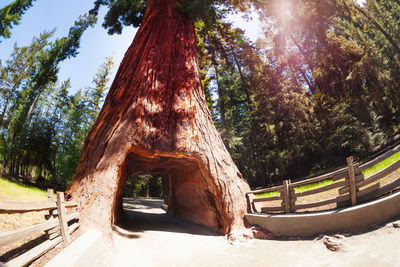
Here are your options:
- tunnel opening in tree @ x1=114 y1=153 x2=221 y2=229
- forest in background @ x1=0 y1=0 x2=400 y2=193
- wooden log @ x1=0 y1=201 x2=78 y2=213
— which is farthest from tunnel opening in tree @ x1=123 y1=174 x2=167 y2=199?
wooden log @ x1=0 y1=201 x2=78 y2=213

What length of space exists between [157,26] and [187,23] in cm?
152

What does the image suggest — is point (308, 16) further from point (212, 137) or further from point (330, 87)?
point (212, 137)

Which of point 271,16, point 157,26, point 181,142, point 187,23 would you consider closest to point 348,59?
point 271,16

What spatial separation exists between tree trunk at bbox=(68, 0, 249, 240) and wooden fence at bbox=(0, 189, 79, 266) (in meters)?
0.97

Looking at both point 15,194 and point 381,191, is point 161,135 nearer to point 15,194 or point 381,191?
point 381,191

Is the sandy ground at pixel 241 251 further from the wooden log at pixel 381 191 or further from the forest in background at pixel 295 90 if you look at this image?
the forest in background at pixel 295 90

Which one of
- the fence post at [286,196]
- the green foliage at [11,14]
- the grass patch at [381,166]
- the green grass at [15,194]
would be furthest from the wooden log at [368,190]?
the green foliage at [11,14]

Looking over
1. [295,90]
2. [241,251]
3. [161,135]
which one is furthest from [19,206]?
[295,90]

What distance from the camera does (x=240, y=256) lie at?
4996 mm

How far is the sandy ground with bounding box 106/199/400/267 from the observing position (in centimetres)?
351

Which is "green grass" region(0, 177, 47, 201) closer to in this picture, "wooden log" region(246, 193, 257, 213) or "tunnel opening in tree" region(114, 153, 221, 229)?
"tunnel opening in tree" region(114, 153, 221, 229)

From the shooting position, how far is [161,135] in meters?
7.03

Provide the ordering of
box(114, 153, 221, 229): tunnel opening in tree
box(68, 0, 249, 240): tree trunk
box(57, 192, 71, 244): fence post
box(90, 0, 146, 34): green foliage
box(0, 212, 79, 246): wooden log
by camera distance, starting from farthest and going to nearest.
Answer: box(90, 0, 146, 34): green foliage → box(114, 153, 221, 229): tunnel opening in tree → box(68, 0, 249, 240): tree trunk → box(57, 192, 71, 244): fence post → box(0, 212, 79, 246): wooden log

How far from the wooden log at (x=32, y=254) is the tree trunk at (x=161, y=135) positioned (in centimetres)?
137
